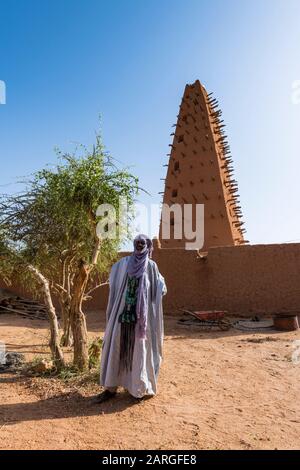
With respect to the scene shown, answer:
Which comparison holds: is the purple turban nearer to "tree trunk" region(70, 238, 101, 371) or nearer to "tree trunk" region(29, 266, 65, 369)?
"tree trunk" region(70, 238, 101, 371)

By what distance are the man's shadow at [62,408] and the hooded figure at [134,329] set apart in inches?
5.0

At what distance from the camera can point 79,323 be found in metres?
5.66

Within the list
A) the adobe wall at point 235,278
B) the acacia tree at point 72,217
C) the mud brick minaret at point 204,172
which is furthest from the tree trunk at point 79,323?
the mud brick minaret at point 204,172

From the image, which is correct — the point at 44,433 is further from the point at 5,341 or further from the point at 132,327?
the point at 5,341

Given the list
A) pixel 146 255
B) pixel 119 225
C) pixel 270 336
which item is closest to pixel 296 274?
pixel 270 336

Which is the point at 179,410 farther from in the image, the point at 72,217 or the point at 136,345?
the point at 72,217

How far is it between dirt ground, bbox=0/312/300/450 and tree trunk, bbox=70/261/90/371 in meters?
0.51

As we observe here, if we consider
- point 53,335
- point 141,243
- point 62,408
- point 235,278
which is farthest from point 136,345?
point 235,278

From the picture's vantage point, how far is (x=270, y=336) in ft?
27.8

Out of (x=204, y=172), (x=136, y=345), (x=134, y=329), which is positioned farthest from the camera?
(x=204, y=172)

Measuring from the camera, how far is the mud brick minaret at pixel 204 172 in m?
17.6

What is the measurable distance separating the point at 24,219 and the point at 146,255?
7.79 feet

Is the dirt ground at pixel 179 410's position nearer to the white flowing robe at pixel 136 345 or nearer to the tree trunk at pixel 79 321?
the white flowing robe at pixel 136 345

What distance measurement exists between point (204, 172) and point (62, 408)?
15465mm
